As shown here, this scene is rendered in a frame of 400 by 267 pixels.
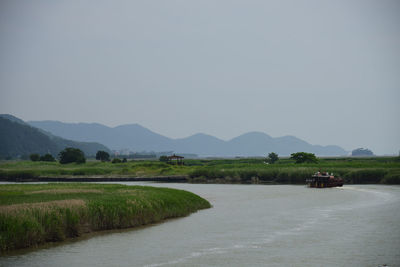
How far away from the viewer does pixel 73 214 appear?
2839cm

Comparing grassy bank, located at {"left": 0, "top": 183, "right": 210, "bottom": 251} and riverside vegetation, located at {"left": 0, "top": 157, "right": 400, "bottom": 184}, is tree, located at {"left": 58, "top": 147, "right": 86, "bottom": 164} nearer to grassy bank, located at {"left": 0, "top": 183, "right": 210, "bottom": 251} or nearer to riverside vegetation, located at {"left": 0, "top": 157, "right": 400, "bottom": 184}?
riverside vegetation, located at {"left": 0, "top": 157, "right": 400, "bottom": 184}

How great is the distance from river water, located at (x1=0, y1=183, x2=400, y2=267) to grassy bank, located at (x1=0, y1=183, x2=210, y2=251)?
94 centimetres

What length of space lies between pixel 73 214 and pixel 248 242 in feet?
34.2

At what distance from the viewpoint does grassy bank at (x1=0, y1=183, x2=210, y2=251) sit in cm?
2459

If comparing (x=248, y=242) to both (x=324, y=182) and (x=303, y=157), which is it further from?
(x=303, y=157)

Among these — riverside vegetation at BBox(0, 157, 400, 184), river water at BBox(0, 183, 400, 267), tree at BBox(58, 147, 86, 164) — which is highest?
tree at BBox(58, 147, 86, 164)

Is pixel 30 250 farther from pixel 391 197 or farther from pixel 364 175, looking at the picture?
pixel 364 175

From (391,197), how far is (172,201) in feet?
90.9

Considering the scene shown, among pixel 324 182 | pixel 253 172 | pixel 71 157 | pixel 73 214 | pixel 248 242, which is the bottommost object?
pixel 248 242

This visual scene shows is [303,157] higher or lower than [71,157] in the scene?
higher

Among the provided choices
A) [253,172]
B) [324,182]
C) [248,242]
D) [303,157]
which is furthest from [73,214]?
[303,157]

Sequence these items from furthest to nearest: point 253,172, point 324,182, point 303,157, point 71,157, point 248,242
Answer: point 71,157 < point 303,157 < point 253,172 < point 324,182 < point 248,242

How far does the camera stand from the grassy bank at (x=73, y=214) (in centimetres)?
2459

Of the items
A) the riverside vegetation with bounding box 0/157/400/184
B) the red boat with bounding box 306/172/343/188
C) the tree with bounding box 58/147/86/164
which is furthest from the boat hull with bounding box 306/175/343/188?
the tree with bounding box 58/147/86/164
